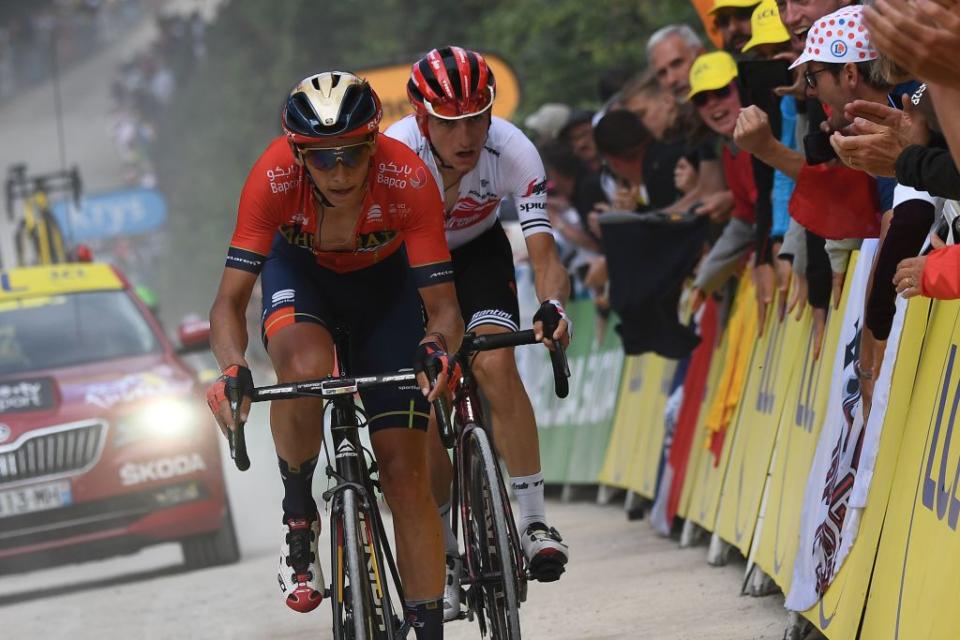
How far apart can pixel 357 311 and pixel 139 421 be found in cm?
528

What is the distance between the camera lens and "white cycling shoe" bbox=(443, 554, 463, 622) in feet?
21.1

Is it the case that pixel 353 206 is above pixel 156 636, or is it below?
above

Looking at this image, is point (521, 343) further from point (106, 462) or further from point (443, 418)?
point (106, 462)

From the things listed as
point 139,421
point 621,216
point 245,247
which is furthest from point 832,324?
point 139,421

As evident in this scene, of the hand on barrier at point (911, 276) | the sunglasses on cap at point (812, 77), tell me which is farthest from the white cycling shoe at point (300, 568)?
the sunglasses on cap at point (812, 77)

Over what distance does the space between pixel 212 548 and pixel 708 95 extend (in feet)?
15.5

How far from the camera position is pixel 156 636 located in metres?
8.54

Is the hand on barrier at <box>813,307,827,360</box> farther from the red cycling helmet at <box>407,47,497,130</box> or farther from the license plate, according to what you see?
the license plate

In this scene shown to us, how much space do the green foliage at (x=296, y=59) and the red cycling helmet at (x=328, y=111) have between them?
566 inches

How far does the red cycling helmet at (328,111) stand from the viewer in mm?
5480

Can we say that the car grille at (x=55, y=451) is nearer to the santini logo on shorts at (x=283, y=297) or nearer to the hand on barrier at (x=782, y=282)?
the hand on barrier at (x=782, y=282)

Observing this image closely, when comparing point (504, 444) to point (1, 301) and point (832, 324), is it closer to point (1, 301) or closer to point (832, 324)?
point (832, 324)

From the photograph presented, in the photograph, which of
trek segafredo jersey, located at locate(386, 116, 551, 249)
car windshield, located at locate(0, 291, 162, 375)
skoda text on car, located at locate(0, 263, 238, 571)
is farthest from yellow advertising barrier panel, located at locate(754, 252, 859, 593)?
car windshield, located at locate(0, 291, 162, 375)

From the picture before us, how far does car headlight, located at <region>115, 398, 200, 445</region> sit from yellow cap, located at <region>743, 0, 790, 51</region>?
4.78 m
